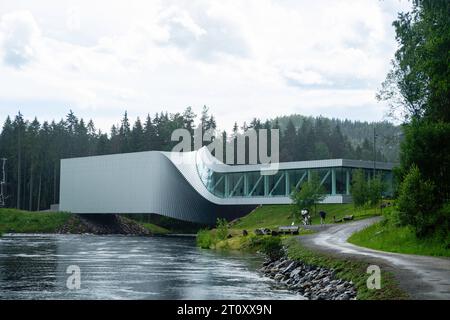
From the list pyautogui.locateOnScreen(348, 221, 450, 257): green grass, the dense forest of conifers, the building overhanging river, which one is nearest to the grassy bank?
the building overhanging river

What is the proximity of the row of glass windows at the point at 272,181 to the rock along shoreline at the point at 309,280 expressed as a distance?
3902 cm

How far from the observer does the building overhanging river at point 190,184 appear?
73250 millimetres

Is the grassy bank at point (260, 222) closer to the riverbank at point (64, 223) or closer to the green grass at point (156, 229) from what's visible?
the green grass at point (156, 229)

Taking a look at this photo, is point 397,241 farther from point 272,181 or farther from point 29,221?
point 29,221

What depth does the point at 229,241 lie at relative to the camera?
44344mm

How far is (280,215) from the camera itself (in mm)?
67062

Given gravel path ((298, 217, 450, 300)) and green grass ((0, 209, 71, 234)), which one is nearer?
gravel path ((298, 217, 450, 300))

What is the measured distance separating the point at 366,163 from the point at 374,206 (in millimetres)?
15162

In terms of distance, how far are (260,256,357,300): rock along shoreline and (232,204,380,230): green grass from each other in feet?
91.1

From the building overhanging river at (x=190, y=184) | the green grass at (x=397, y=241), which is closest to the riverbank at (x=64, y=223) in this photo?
the building overhanging river at (x=190, y=184)

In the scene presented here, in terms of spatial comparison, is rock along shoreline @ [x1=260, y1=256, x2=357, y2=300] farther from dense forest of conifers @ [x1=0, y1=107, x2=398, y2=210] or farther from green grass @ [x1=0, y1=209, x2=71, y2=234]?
dense forest of conifers @ [x1=0, y1=107, x2=398, y2=210]

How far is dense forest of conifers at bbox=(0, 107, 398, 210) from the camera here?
104000 mm

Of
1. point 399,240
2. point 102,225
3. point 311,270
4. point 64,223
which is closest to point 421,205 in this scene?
point 399,240
